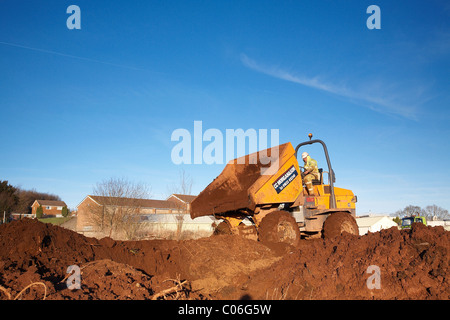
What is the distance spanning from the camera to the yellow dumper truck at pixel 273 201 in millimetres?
8195

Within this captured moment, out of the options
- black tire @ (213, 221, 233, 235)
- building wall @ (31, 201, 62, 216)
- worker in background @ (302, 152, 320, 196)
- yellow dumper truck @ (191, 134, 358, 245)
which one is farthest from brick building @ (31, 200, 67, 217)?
worker in background @ (302, 152, 320, 196)

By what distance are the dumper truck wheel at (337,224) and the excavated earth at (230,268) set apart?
2137 mm

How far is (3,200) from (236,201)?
3433 centimetres

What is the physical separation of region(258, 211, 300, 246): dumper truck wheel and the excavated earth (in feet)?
1.15

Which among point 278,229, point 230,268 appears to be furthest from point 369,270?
point 278,229

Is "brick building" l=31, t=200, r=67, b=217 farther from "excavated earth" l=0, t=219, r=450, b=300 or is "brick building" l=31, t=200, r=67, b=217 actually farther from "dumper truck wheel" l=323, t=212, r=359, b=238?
"dumper truck wheel" l=323, t=212, r=359, b=238

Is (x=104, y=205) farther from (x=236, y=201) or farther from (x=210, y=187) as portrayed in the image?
(x=236, y=201)

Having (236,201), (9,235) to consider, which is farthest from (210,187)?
(9,235)

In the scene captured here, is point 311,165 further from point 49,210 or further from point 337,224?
point 49,210

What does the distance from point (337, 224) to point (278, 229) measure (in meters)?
2.09

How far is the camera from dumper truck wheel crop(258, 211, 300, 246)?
815cm

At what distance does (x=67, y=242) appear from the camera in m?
6.96

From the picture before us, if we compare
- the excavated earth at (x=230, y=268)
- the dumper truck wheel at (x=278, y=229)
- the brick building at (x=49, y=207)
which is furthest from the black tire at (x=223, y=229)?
the brick building at (x=49, y=207)

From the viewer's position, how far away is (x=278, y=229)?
324 inches
